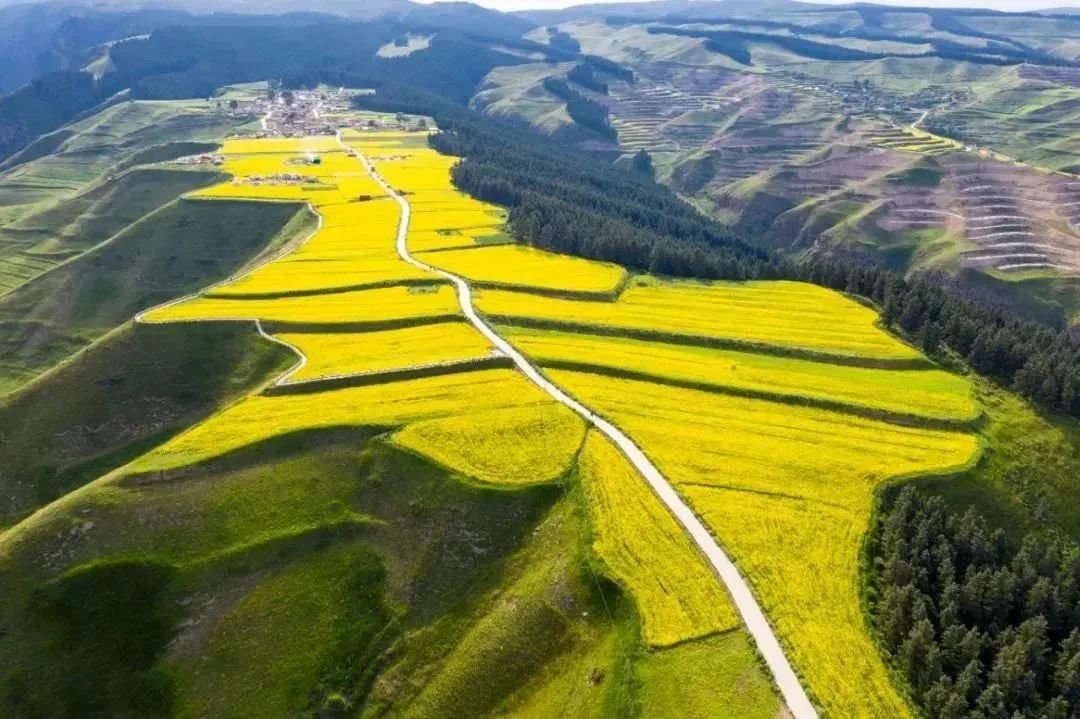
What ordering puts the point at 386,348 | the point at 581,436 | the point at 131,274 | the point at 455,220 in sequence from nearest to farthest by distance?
the point at 581,436, the point at 386,348, the point at 131,274, the point at 455,220

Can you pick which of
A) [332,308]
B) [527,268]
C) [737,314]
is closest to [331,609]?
[332,308]

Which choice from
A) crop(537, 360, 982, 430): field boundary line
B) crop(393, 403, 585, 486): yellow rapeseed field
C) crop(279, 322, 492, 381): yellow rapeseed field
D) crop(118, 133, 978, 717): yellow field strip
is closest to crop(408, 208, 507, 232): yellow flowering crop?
crop(118, 133, 978, 717): yellow field strip

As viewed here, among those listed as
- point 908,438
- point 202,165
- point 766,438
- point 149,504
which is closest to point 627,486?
point 766,438

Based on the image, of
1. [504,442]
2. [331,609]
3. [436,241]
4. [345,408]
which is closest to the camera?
[331,609]

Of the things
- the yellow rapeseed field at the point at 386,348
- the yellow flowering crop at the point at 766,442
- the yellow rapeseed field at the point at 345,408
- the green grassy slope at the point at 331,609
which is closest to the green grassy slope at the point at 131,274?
the yellow rapeseed field at the point at 386,348

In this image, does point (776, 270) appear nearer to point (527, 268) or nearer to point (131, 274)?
point (527, 268)

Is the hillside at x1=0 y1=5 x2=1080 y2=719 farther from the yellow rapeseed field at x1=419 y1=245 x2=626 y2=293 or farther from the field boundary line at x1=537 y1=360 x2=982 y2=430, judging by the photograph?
the yellow rapeseed field at x1=419 y1=245 x2=626 y2=293
